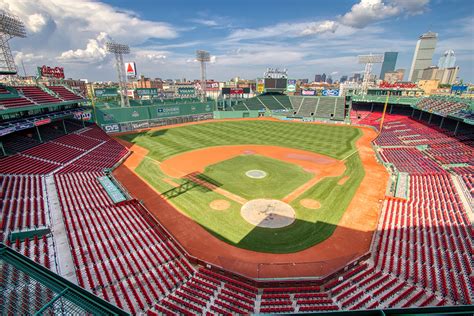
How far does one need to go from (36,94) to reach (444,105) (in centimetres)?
7745

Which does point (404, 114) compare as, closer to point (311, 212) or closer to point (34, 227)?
point (311, 212)

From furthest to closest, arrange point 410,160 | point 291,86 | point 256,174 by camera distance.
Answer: point 291,86, point 410,160, point 256,174

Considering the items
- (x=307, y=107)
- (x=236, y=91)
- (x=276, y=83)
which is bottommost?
(x=307, y=107)

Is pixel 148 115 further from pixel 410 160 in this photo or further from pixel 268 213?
pixel 410 160

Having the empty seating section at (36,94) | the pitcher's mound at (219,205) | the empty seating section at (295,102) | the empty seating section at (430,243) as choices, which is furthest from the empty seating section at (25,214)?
the empty seating section at (295,102)

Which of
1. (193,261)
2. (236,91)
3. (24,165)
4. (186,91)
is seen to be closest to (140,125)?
(186,91)

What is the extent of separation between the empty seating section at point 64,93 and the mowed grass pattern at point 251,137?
44.5 feet

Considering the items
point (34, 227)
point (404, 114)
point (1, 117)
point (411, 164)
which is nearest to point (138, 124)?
point (1, 117)

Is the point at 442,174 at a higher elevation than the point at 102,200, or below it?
higher

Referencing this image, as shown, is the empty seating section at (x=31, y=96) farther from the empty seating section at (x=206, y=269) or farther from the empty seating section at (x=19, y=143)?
the empty seating section at (x=206, y=269)

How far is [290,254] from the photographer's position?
62.8 feet

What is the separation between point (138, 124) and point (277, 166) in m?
46.7

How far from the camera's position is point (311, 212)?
24.7 meters

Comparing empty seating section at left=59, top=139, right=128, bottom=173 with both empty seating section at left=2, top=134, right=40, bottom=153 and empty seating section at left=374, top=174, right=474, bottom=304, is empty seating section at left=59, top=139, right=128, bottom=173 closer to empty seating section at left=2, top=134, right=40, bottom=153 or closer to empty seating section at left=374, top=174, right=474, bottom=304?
empty seating section at left=2, top=134, right=40, bottom=153
